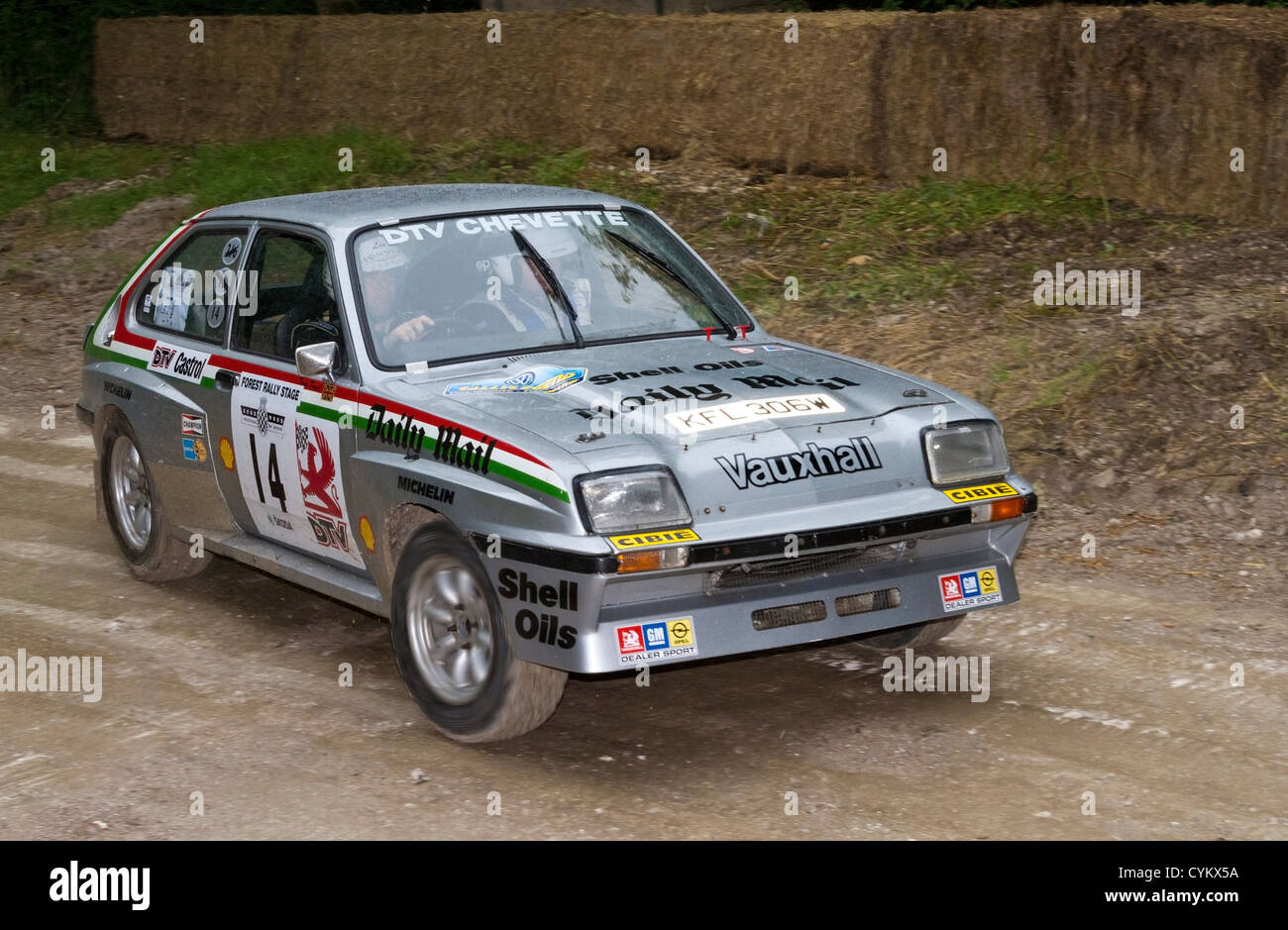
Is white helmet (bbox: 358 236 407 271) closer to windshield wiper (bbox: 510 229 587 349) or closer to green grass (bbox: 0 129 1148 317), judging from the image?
windshield wiper (bbox: 510 229 587 349)

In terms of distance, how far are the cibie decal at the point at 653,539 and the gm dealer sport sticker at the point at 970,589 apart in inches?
39.3

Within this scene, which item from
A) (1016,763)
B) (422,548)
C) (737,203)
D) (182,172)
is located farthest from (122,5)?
(1016,763)

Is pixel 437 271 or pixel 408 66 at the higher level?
pixel 408 66

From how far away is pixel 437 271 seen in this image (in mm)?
5984

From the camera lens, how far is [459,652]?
5320 millimetres

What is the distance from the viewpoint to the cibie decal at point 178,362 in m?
6.65

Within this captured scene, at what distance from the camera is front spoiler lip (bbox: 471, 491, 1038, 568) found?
4.70m

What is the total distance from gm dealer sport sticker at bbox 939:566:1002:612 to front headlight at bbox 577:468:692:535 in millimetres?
1015

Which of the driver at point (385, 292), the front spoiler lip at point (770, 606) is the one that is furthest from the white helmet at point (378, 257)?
the front spoiler lip at point (770, 606)

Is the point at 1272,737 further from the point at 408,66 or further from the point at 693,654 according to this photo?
the point at 408,66

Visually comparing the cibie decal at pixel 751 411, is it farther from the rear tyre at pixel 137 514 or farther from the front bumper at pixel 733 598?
the rear tyre at pixel 137 514

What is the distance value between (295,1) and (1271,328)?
521 inches

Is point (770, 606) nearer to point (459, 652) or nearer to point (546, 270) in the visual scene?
point (459, 652)

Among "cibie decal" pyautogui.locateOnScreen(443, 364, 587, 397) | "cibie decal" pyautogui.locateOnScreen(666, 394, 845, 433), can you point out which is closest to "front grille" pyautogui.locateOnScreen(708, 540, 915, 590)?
"cibie decal" pyautogui.locateOnScreen(666, 394, 845, 433)
